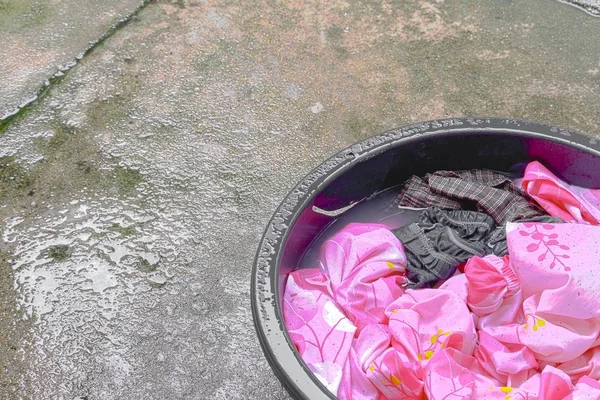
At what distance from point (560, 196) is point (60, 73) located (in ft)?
7.91

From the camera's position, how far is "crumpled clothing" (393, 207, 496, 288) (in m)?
2.14

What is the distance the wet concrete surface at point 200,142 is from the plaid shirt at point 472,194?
0.55 meters

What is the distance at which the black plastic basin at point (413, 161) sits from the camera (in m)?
2.10

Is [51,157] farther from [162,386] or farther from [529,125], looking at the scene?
[529,125]

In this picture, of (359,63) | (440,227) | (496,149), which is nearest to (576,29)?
(359,63)

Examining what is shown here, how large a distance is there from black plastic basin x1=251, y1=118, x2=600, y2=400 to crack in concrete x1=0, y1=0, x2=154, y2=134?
1.62 m

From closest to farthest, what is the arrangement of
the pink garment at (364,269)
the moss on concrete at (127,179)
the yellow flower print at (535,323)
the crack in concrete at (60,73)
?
1. the yellow flower print at (535,323)
2. the pink garment at (364,269)
3. the moss on concrete at (127,179)
4. the crack in concrete at (60,73)

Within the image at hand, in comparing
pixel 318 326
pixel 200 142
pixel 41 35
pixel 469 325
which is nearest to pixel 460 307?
pixel 469 325

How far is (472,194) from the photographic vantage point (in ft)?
7.65

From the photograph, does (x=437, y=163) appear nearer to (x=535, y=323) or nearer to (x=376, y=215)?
(x=376, y=215)

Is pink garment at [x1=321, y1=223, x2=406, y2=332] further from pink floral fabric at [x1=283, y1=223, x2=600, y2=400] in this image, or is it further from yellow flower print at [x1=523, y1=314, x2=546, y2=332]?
yellow flower print at [x1=523, y1=314, x2=546, y2=332]

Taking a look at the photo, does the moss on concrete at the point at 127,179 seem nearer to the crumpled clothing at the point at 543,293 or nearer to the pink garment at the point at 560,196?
the crumpled clothing at the point at 543,293

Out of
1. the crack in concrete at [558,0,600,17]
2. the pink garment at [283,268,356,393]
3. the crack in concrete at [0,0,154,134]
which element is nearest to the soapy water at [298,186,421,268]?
the pink garment at [283,268,356,393]

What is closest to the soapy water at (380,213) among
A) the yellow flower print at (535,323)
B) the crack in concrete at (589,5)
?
the yellow flower print at (535,323)
